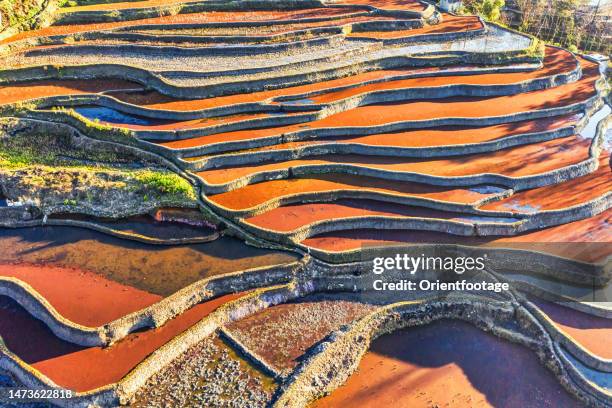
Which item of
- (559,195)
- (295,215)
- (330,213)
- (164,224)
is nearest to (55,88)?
(164,224)

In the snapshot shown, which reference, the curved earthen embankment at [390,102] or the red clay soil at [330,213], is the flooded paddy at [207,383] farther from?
the curved earthen embankment at [390,102]

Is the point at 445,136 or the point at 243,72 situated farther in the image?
the point at 243,72

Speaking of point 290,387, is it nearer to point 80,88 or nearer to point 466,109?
point 466,109

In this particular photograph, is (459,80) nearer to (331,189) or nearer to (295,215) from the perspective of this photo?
(331,189)

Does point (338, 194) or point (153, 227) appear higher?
point (338, 194)

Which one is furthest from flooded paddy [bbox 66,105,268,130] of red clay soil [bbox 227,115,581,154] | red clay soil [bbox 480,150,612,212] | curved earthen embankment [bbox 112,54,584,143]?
red clay soil [bbox 480,150,612,212]

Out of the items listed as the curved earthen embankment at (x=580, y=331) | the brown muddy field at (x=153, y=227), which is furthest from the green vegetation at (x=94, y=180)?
the curved earthen embankment at (x=580, y=331)

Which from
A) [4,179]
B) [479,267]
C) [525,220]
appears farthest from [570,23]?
[4,179]
